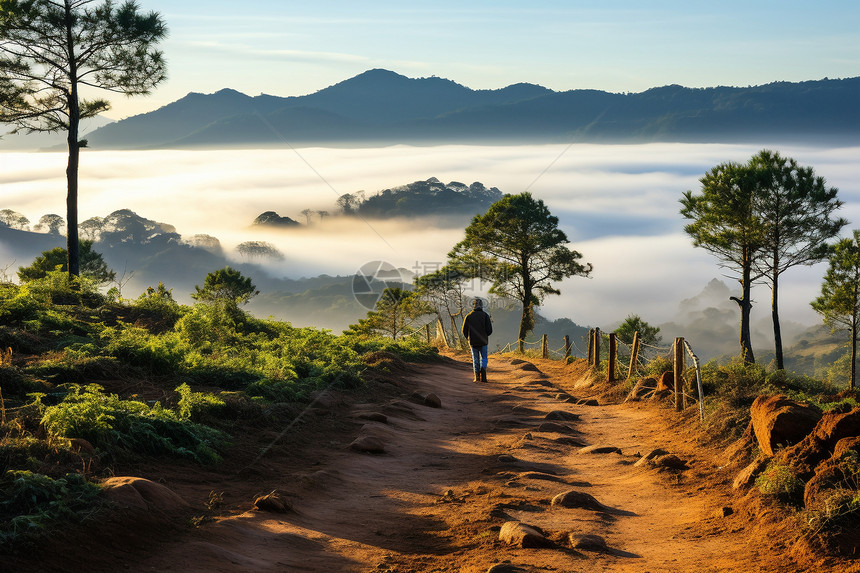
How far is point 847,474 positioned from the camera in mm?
5812

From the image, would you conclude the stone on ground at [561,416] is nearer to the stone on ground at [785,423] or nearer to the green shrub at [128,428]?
the stone on ground at [785,423]

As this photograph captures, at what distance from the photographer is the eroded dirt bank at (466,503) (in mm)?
5641

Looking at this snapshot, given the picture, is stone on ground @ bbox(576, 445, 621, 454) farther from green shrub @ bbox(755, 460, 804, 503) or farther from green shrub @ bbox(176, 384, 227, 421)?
green shrub @ bbox(176, 384, 227, 421)

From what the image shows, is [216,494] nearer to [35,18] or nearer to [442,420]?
[442,420]

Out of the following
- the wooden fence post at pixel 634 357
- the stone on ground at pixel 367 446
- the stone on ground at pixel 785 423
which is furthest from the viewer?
the wooden fence post at pixel 634 357

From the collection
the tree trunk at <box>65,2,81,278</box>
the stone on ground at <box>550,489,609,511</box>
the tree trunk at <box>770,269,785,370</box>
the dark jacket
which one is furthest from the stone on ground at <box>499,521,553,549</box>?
the tree trunk at <box>770,269,785,370</box>

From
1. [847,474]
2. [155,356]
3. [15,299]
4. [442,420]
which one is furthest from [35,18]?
[847,474]

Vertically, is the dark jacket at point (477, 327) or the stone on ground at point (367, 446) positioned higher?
the dark jacket at point (477, 327)

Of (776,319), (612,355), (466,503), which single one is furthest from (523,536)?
(776,319)

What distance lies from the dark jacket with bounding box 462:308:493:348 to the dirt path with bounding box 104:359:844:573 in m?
4.80

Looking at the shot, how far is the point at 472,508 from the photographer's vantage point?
285 inches

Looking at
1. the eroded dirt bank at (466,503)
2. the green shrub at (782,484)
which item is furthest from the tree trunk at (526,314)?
the green shrub at (782,484)

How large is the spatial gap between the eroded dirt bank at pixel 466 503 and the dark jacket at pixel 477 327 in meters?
4.72

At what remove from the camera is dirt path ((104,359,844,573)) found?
18.5 ft
